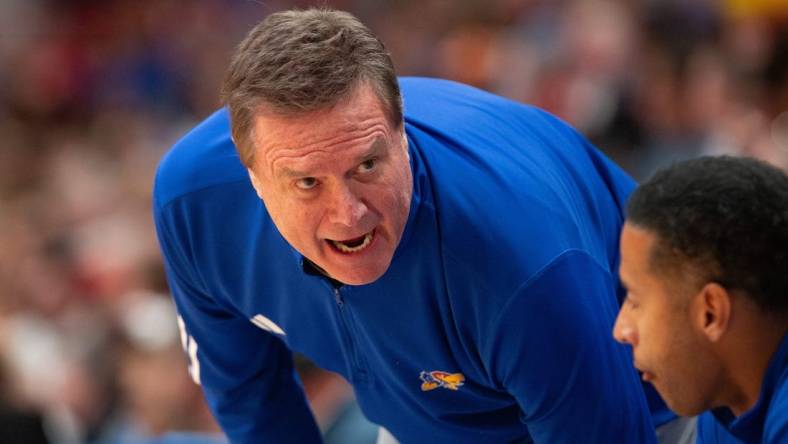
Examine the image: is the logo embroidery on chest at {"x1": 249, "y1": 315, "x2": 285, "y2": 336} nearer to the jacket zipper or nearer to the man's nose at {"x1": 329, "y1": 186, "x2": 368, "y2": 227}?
the jacket zipper

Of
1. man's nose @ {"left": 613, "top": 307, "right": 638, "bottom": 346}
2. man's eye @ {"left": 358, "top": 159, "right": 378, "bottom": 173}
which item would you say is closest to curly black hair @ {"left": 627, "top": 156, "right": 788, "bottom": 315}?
man's nose @ {"left": 613, "top": 307, "right": 638, "bottom": 346}

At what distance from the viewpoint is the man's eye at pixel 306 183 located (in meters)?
2.11

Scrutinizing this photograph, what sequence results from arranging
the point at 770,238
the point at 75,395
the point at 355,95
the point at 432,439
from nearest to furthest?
the point at 770,238
the point at 355,95
the point at 432,439
the point at 75,395

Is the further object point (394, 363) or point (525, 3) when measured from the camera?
point (525, 3)

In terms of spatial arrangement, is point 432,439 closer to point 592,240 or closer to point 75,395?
point 592,240

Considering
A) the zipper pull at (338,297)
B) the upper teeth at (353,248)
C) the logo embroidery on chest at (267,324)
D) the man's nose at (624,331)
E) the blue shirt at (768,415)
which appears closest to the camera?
the blue shirt at (768,415)

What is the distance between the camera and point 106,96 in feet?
25.1

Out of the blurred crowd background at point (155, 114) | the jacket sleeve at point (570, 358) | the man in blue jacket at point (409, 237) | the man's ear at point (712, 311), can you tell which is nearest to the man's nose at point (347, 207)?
the man in blue jacket at point (409, 237)

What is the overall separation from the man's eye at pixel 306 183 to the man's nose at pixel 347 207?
0.15ft

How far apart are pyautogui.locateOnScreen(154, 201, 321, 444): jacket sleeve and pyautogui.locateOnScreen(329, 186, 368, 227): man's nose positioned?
0.70 m

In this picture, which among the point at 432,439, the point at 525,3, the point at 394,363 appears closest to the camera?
the point at 394,363

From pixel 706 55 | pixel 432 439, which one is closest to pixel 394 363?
pixel 432 439

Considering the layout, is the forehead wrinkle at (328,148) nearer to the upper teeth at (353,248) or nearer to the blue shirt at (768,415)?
the upper teeth at (353,248)

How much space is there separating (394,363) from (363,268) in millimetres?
338
